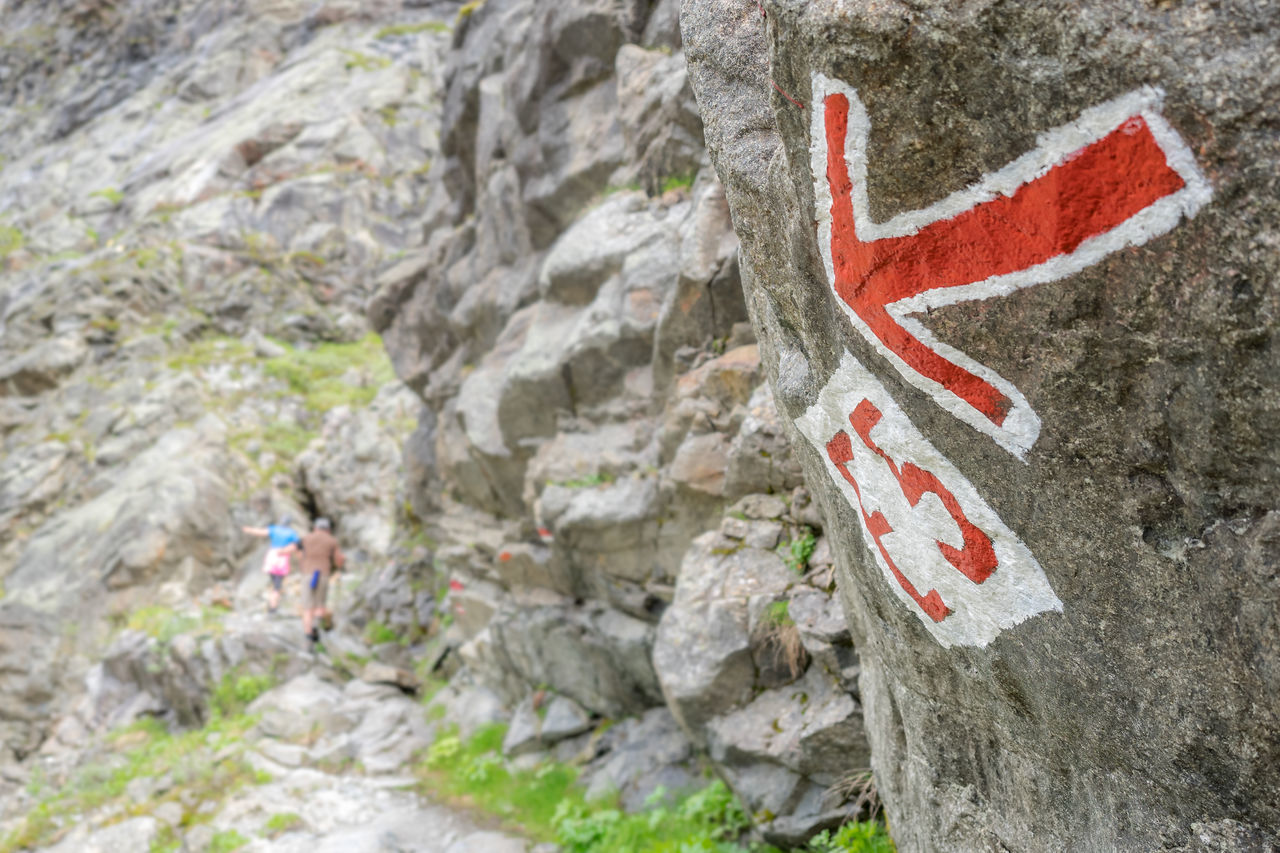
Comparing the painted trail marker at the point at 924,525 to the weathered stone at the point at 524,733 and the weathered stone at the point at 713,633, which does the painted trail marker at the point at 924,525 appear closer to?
the weathered stone at the point at 713,633

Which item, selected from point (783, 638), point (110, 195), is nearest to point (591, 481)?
point (783, 638)

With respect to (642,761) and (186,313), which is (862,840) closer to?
(642,761)

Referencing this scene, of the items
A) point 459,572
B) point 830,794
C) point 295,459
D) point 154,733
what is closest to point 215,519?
point 295,459

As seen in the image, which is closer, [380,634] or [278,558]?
[380,634]

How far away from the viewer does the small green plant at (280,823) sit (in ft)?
27.6

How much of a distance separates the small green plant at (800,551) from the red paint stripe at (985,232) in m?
4.02

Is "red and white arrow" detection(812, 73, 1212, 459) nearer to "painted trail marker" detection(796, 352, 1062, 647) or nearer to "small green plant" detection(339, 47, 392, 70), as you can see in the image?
"painted trail marker" detection(796, 352, 1062, 647)

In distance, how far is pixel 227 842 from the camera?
8.18 metres

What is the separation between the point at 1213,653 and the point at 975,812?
1677 mm

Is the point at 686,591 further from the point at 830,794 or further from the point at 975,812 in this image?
the point at 975,812

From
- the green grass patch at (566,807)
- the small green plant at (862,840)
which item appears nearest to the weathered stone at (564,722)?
the green grass patch at (566,807)

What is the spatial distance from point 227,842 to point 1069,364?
9.64m

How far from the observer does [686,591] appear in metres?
6.93

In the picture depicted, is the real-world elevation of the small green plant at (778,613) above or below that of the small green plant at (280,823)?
above
